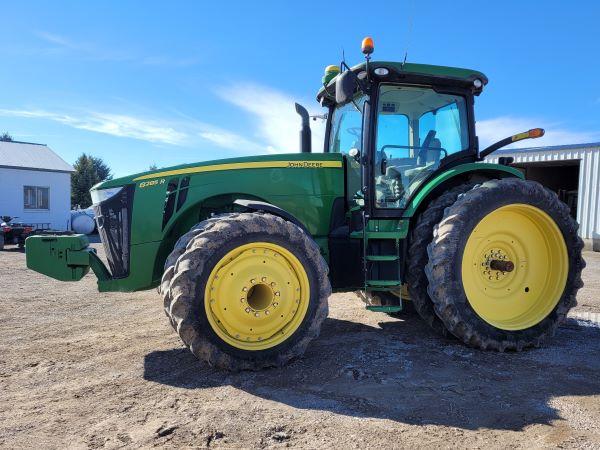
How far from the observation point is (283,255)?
3.85m

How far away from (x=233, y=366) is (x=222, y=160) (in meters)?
1.96

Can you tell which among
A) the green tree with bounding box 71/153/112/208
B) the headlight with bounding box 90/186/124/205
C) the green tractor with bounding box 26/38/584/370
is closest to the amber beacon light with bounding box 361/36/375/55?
the green tractor with bounding box 26/38/584/370

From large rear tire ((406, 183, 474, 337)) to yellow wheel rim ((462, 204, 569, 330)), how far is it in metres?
0.35

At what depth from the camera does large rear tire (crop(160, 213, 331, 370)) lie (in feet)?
11.6

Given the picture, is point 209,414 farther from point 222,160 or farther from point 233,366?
point 222,160

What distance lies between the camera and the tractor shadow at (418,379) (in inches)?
121

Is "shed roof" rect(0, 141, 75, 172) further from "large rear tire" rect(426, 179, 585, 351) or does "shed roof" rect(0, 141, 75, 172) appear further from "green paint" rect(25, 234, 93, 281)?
"large rear tire" rect(426, 179, 585, 351)

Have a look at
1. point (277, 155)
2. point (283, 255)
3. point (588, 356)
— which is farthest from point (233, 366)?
point (588, 356)

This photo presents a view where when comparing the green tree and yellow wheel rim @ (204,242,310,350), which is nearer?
yellow wheel rim @ (204,242,310,350)

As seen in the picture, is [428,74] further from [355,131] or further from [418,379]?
[418,379]

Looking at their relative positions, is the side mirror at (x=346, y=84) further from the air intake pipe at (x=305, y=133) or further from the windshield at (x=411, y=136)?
the air intake pipe at (x=305, y=133)

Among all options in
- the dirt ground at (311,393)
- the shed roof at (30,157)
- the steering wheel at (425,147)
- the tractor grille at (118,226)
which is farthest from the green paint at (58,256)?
the shed roof at (30,157)

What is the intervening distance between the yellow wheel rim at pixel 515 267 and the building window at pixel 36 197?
24293mm

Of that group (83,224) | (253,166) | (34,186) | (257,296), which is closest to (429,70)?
(253,166)
